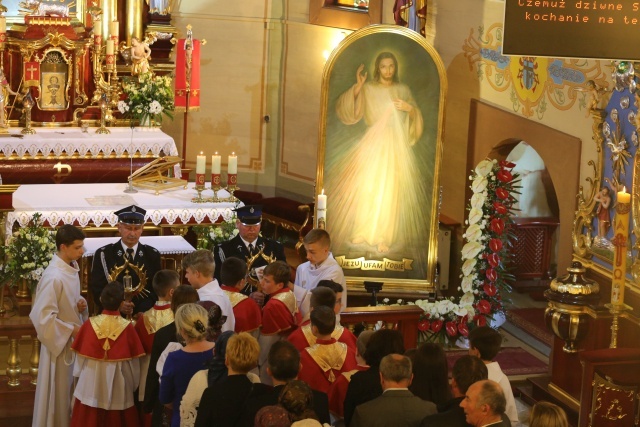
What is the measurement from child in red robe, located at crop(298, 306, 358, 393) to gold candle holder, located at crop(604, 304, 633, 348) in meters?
2.99

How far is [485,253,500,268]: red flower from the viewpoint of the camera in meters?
11.6

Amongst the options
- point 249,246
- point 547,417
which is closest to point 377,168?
point 249,246

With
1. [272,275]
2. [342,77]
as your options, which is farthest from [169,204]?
[272,275]

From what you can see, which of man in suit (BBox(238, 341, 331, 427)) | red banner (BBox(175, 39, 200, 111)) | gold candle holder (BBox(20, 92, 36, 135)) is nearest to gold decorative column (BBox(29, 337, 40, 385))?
man in suit (BBox(238, 341, 331, 427))

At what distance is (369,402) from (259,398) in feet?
1.88

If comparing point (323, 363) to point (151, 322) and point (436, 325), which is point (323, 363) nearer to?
point (151, 322)

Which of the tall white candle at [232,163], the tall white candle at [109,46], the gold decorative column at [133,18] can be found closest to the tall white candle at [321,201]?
the tall white candle at [232,163]

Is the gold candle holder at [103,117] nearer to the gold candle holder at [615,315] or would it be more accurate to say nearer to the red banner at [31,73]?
the red banner at [31,73]

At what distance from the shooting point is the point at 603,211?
33.1 feet

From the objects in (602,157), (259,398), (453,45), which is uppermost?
(453,45)

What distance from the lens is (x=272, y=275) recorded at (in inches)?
320

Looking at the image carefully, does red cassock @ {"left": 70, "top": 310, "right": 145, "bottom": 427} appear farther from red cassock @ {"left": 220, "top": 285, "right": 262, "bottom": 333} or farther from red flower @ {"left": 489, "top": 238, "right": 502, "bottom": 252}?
red flower @ {"left": 489, "top": 238, "right": 502, "bottom": 252}

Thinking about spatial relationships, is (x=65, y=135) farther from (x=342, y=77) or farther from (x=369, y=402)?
(x=369, y=402)

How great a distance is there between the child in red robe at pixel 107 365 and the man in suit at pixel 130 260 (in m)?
1.28
